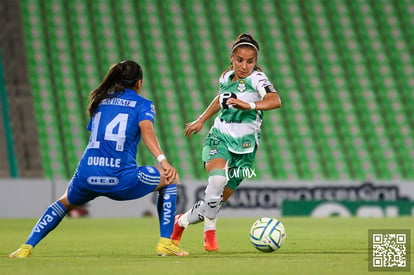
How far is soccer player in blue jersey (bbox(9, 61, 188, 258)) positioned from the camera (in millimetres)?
6281

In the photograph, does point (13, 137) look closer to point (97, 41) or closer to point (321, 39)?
point (97, 41)

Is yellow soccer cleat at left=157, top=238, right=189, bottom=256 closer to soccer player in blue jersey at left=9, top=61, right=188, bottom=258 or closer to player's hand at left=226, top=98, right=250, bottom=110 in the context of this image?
soccer player in blue jersey at left=9, top=61, right=188, bottom=258

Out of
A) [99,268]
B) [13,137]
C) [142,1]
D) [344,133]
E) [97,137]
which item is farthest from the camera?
A: [142,1]

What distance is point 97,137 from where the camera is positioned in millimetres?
6348

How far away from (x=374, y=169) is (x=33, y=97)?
7794 millimetres

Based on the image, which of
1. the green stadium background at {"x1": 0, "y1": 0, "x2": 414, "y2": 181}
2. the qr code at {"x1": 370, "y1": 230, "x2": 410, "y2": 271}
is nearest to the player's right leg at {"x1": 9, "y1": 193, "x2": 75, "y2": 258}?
the qr code at {"x1": 370, "y1": 230, "x2": 410, "y2": 271}

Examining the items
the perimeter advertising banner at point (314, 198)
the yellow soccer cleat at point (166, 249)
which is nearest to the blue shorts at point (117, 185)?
the yellow soccer cleat at point (166, 249)

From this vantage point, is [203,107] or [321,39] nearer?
[203,107]

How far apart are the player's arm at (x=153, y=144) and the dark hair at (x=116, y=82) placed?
0.36 meters

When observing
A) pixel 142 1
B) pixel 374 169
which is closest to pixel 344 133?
pixel 374 169

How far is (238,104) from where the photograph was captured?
22.2ft

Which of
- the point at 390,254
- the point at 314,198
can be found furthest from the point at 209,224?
the point at 314,198

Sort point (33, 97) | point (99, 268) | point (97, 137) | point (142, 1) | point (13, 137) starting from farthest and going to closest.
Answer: point (142, 1)
point (33, 97)
point (13, 137)
point (97, 137)
point (99, 268)

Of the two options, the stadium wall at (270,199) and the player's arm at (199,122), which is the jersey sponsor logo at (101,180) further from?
the stadium wall at (270,199)
